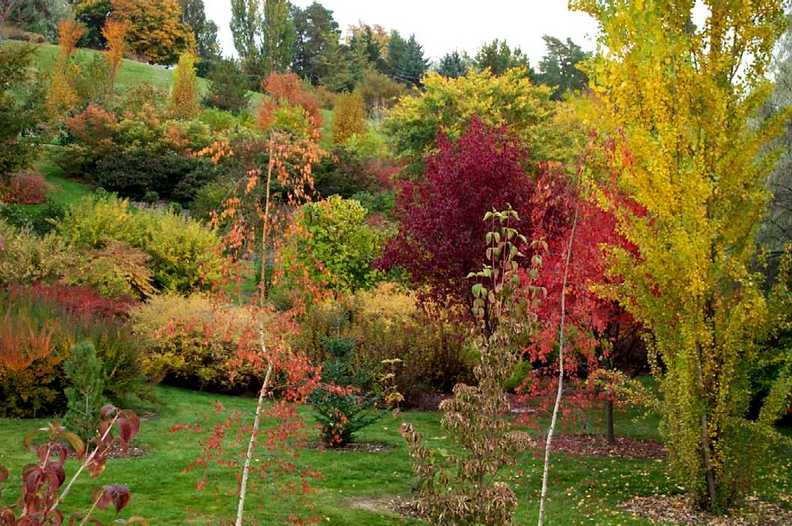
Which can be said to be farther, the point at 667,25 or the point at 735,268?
the point at 667,25

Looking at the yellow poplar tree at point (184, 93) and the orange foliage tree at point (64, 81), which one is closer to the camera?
the orange foliage tree at point (64, 81)

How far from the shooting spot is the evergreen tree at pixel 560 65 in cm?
4803

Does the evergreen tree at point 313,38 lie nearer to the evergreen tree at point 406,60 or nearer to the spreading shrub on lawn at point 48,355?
the evergreen tree at point 406,60

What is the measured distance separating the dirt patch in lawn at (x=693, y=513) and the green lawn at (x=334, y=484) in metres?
0.20

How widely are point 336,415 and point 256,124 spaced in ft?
91.0

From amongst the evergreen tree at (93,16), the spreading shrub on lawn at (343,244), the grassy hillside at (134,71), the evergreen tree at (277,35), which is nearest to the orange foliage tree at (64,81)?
the grassy hillside at (134,71)

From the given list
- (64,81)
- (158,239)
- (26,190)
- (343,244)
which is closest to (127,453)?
(158,239)

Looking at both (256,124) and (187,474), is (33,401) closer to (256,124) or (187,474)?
(187,474)

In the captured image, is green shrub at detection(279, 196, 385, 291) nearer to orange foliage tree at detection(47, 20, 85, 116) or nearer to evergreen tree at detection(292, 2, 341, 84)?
→ orange foliage tree at detection(47, 20, 85, 116)

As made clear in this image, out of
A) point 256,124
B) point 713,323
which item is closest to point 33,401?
point 713,323

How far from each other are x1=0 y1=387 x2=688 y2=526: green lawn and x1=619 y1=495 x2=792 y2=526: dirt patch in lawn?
204mm

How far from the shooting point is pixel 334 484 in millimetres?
7574

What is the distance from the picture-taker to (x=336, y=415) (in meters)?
8.93

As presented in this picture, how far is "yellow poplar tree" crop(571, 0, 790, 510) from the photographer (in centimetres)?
671
